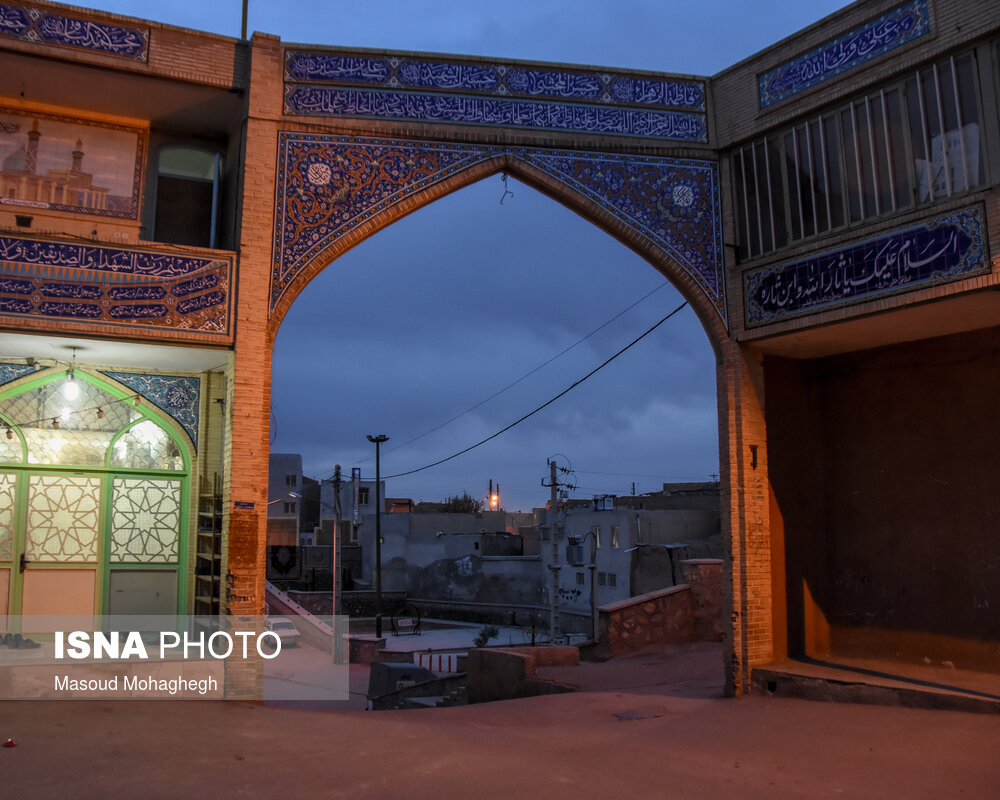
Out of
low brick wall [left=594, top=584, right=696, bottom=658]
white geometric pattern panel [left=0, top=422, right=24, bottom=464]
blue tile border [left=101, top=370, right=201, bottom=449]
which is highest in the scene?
blue tile border [left=101, top=370, right=201, bottom=449]

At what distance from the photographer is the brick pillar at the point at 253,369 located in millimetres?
8055

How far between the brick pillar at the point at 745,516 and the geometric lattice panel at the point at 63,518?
684 centimetres

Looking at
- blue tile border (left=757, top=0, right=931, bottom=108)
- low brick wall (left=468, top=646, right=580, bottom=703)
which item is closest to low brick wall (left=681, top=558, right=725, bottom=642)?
low brick wall (left=468, top=646, right=580, bottom=703)

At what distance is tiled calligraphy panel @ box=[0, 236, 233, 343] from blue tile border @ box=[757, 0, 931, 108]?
6.02m

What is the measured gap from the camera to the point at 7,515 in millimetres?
9031

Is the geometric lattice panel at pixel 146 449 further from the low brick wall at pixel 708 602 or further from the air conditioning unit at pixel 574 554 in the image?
the air conditioning unit at pixel 574 554

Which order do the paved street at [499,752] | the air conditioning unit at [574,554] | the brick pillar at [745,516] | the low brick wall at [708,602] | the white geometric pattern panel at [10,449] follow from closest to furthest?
the paved street at [499,752], the brick pillar at [745,516], the white geometric pattern panel at [10,449], the low brick wall at [708,602], the air conditioning unit at [574,554]

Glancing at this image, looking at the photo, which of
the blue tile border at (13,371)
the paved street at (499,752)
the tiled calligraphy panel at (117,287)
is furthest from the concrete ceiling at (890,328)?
the blue tile border at (13,371)

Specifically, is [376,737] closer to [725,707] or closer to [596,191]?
[725,707]

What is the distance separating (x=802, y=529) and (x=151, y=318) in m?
7.14

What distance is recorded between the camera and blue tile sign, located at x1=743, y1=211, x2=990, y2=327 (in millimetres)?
7465

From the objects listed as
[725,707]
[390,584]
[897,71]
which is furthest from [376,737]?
[390,584]

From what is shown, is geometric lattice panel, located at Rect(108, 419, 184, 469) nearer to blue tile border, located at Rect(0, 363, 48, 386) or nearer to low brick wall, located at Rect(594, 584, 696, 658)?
blue tile border, located at Rect(0, 363, 48, 386)

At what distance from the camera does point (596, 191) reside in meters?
9.55
